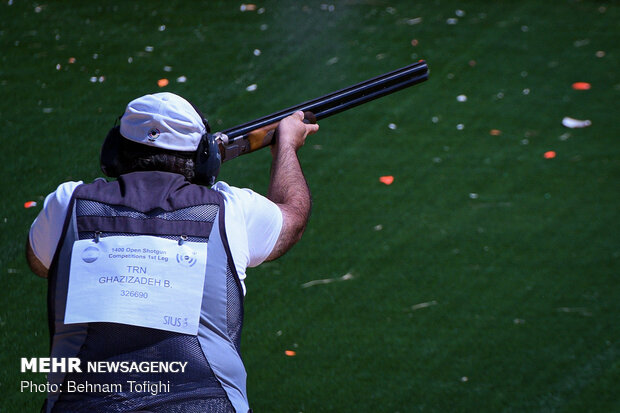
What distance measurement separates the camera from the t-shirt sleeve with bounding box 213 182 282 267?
191cm

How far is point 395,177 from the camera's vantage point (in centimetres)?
447

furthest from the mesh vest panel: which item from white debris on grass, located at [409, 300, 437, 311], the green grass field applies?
white debris on grass, located at [409, 300, 437, 311]

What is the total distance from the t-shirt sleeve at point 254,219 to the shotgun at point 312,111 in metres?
0.75

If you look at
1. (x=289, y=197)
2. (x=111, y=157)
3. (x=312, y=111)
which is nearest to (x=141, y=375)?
(x=111, y=157)

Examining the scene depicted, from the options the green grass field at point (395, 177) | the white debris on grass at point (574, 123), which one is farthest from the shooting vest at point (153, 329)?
the white debris on grass at point (574, 123)

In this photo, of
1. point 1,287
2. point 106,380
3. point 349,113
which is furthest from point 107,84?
point 106,380

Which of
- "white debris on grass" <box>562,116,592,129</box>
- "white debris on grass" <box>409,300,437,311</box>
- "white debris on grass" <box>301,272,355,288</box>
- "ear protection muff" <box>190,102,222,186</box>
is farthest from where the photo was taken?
"white debris on grass" <box>562,116,592,129</box>

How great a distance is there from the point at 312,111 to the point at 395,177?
5.04 feet

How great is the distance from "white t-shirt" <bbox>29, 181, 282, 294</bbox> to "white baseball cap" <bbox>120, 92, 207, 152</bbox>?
154 mm

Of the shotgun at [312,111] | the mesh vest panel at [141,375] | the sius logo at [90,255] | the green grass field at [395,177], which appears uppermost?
the sius logo at [90,255]

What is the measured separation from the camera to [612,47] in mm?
5875

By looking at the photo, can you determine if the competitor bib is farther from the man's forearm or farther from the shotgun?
the shotgun

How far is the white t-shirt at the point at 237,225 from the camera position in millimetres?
1843

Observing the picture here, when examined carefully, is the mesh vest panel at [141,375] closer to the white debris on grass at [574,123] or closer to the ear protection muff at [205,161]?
the ear protection muff at [205,161]
